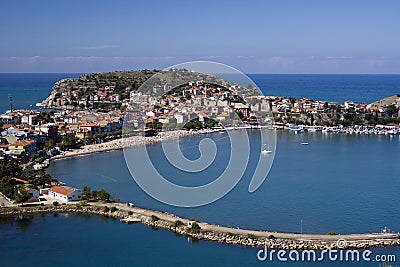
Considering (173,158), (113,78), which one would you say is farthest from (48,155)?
(113,78)

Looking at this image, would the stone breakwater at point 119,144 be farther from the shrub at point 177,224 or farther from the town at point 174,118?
the shrub at point 177,224

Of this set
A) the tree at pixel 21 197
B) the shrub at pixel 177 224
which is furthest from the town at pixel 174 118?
the shrub at pixel 177 224

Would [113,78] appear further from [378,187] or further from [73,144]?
[378,187]

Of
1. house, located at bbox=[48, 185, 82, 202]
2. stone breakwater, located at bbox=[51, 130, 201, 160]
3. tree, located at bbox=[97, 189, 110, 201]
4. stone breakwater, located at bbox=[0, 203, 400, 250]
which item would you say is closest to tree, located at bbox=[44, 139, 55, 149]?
stone breakwater, located at bbox=[51, 130, 201, 160]

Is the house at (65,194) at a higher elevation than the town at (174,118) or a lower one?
lower

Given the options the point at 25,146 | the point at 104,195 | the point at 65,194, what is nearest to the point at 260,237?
the point at 104,195

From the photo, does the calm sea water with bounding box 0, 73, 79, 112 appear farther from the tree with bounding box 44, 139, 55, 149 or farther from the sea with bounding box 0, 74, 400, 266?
the sea with bounding box 0, 74, 400, 266
